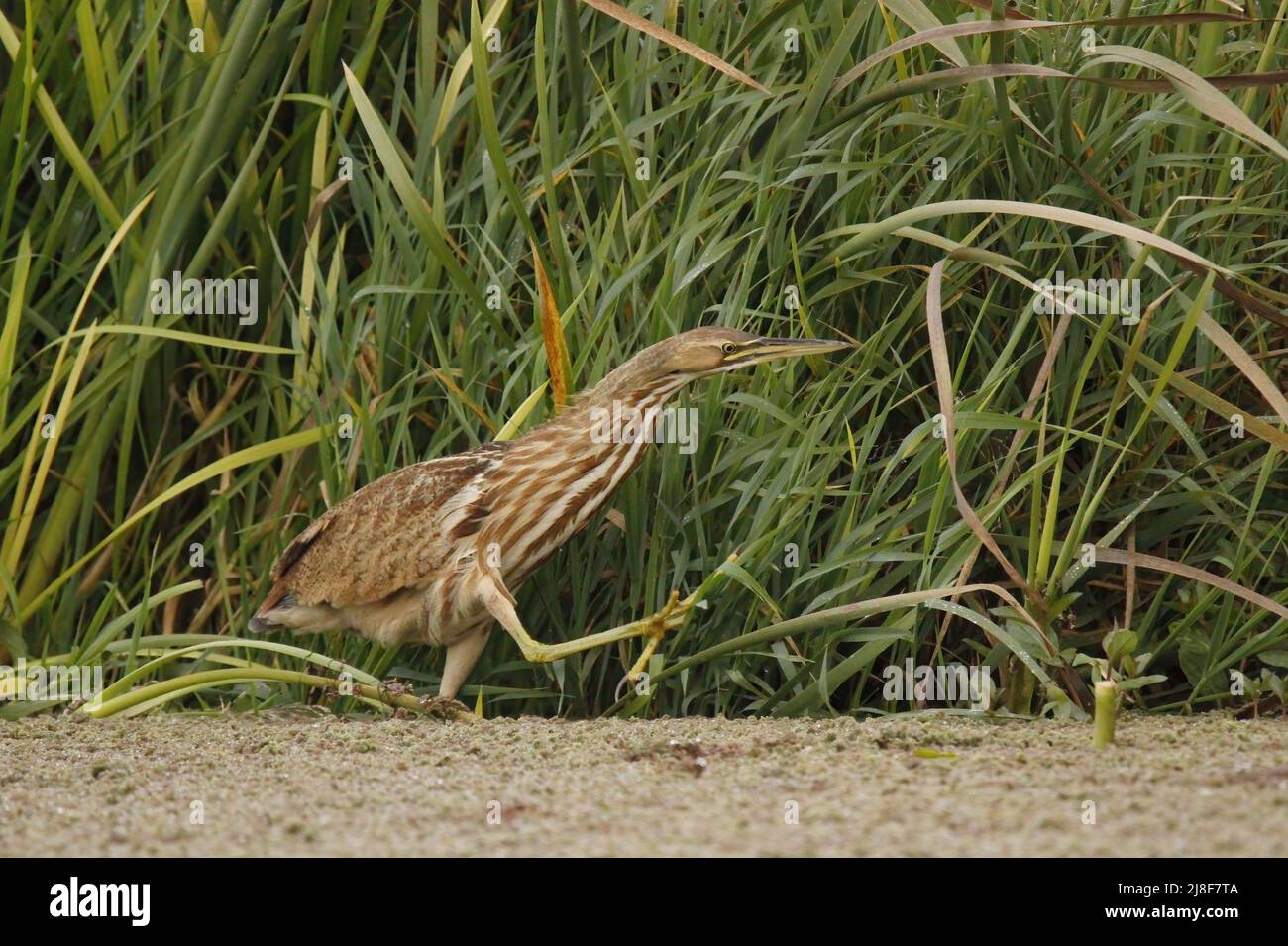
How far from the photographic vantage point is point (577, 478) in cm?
382

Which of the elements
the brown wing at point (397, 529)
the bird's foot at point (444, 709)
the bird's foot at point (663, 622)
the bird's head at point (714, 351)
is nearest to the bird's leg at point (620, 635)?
the bird's foot at point (663, 622)

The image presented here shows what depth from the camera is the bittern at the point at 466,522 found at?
3787 millimetres

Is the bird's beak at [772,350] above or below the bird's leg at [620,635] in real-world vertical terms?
above

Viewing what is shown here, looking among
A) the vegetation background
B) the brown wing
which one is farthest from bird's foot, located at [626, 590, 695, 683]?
the brown wing

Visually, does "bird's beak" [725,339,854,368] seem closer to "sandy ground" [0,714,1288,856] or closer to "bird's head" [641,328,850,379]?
"bird's head" [641,328,850,379]

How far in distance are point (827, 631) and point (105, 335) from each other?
7.07 feet

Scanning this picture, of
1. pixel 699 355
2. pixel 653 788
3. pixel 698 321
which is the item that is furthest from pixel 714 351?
pixel 653 788

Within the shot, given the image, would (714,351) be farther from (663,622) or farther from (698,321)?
(663,622)

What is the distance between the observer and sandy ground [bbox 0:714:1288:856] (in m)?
2.13


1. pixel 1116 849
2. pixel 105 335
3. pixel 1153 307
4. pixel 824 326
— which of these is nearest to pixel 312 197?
pixel 105 335

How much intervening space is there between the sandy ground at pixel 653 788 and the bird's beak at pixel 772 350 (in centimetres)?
84

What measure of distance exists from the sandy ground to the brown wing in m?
0.55

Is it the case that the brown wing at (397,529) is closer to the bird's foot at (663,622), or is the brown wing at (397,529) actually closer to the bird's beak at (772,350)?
the bird's beak at (772,350)

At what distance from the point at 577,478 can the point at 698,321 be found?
1.63 feet
